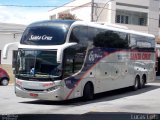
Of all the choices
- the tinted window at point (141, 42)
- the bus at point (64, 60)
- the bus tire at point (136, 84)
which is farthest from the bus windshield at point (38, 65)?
the bus tire at point (136, 84)

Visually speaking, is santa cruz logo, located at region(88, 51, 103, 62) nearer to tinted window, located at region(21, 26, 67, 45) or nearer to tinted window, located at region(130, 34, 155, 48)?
tinted window, located at region(21, 26, 67, 45)

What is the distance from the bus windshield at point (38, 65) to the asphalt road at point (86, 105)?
1.30 metres

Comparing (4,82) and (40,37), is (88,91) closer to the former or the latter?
(40,37)

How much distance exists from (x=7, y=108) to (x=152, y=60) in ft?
45.6

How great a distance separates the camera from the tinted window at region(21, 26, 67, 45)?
16828 millimetres

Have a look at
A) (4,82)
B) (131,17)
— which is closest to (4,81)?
(4,82)

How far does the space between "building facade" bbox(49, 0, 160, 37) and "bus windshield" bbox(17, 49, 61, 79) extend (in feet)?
129

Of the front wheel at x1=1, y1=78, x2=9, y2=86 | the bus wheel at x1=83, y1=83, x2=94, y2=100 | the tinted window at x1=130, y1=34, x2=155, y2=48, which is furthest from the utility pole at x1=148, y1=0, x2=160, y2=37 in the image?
the bus wheel at x1=83, y1=83, x2=94, y2=100

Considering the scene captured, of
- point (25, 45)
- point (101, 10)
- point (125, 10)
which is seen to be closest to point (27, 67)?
point (25, 45)

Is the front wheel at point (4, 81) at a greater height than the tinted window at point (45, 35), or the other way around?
the tinted window at point (45, 35)

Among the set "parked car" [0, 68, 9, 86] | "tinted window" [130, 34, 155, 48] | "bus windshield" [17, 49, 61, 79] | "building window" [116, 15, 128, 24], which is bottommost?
"parked car" [0, 68, 9, 86]

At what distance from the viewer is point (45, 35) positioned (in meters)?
17.0

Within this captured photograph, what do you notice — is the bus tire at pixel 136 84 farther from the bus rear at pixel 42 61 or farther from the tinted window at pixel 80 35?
the bus rear at pixel 42 61

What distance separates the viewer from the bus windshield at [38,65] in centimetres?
1655
